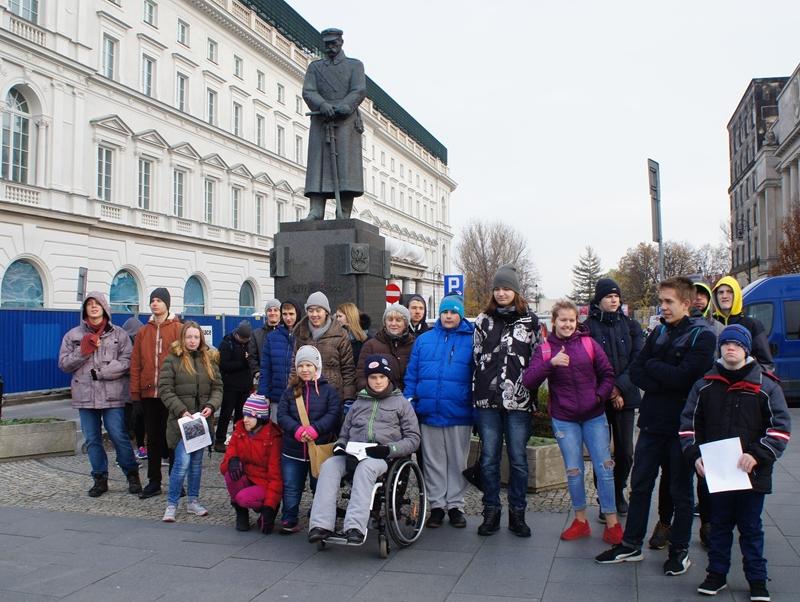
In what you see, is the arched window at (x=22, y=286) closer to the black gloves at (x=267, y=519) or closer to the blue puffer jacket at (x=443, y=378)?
the black gloves at (x=267, y=519)

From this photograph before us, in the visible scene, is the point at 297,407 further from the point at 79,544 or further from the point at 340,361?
the point at 79,544

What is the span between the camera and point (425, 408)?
6059 millimetres

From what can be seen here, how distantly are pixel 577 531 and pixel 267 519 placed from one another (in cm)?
254

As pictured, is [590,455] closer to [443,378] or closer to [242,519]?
[443,378]

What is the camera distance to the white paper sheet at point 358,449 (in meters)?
5.45

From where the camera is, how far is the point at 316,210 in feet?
34.4

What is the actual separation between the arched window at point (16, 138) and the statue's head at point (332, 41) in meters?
19.6

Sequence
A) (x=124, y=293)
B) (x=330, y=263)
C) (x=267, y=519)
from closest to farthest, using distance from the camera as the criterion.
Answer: (x=267, y=519), (x=330, y=263), (x=124, y=293)

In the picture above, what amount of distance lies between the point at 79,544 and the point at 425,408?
296cm

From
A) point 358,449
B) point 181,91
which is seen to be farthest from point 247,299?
point 358,449

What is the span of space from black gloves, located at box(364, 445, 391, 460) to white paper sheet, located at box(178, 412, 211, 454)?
2.02 m

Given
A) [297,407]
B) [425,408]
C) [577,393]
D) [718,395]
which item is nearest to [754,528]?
[718,395]

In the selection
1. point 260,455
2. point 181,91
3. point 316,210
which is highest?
point 181,91

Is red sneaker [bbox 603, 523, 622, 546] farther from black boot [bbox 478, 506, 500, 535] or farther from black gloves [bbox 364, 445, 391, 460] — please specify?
black gloves [bbox 364, 445, 391, 460]
